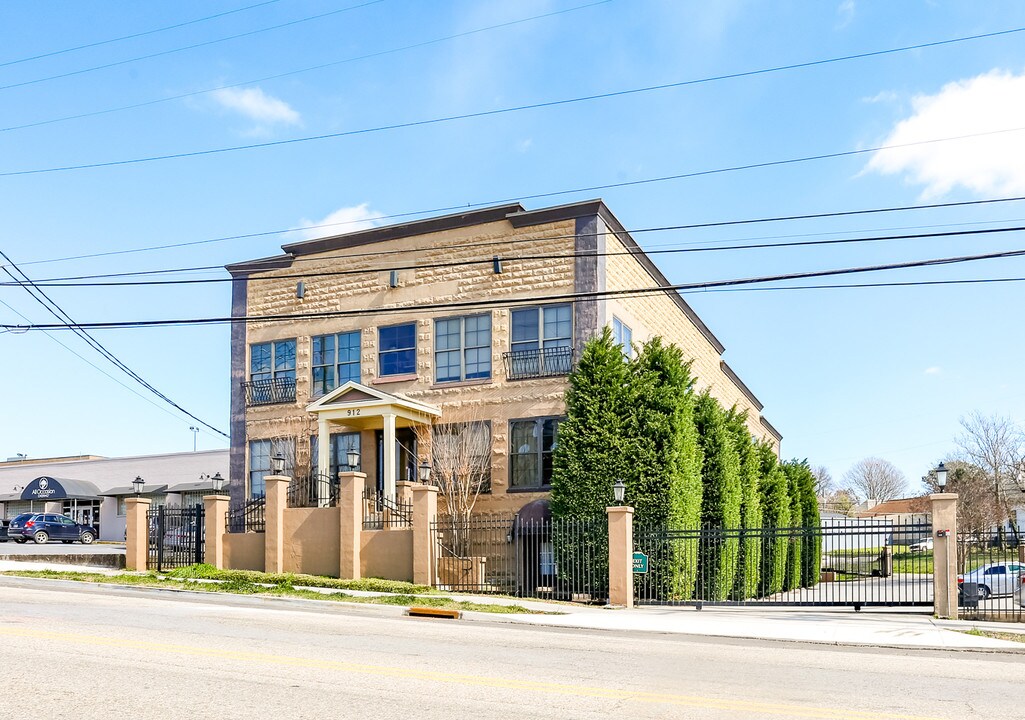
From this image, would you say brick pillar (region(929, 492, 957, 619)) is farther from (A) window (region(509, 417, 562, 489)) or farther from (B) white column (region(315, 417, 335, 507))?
(B) white column (region(315, 417, 335, 507))

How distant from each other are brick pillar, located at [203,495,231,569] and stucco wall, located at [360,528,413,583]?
13.8ft

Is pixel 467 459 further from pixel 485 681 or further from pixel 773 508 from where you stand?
pixel 485 681

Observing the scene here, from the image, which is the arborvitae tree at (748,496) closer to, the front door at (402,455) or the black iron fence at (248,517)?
the front door at (402,455)

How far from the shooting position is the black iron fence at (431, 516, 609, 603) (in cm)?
2144

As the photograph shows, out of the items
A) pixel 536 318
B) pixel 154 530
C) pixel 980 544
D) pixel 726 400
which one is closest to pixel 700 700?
pixel 980 544

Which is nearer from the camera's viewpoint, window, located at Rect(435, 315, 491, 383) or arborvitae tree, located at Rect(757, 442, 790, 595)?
window, located at Rect(435, 315, 491, 383)

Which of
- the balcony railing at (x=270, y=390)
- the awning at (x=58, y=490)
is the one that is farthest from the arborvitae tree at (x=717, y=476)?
the awning at (x=58, y=490)

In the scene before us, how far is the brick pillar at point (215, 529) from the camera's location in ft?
81.1

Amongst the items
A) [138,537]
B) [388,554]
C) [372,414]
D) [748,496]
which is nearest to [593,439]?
[388,554]

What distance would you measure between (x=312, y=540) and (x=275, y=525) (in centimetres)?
104

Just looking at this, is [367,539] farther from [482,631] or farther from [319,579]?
[482,631]

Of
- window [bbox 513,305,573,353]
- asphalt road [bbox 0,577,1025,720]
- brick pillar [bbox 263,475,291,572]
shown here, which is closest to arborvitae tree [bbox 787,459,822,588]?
window [bbox 513,305,573,353]

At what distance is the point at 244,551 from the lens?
2478 cm

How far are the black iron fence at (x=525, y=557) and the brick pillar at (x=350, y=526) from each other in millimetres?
1957
